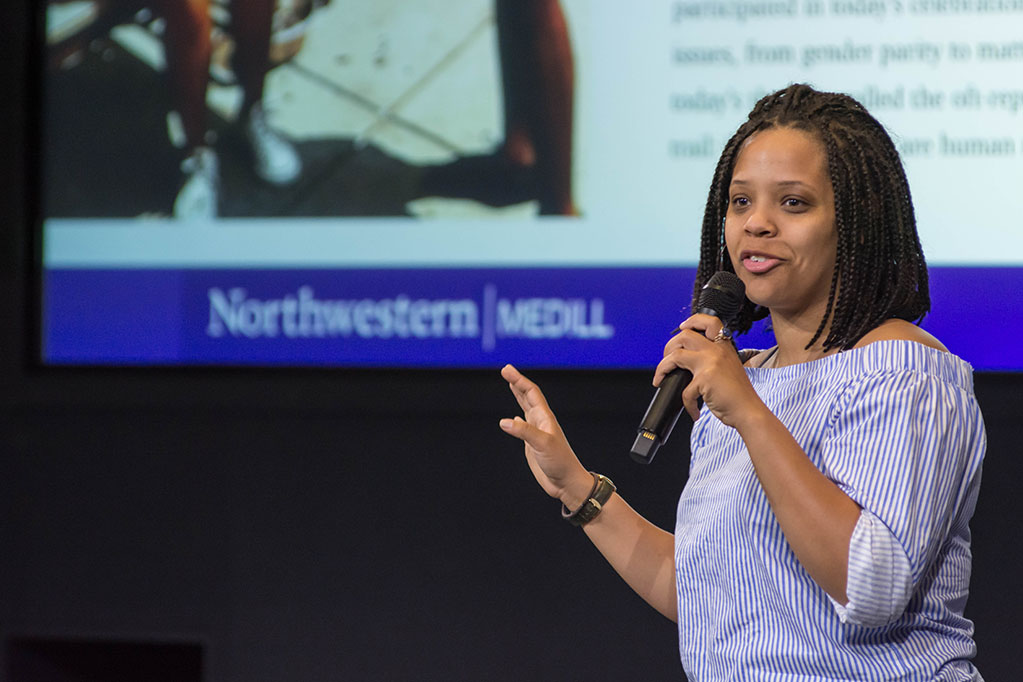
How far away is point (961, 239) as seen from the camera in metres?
2.45

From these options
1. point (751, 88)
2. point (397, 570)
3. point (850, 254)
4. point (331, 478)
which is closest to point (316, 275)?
point (331, 478)

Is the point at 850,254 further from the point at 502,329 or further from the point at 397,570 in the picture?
the point at 397,570

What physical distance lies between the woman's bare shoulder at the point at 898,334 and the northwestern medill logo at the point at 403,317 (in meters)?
1.33

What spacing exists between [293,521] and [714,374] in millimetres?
1826

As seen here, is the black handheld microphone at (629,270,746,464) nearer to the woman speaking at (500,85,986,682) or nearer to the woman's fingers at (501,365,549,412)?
the woman speaking at (500,85,986,682)

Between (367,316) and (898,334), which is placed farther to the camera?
(367,316)

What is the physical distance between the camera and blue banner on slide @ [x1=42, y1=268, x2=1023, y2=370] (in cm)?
258

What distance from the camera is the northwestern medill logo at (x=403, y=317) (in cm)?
261

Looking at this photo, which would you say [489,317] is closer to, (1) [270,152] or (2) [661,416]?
(1) [270,152]

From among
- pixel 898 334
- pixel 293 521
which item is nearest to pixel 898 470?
pixel 898 334

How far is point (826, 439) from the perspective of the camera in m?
1.21

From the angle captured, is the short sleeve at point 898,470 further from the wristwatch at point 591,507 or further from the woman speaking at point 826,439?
the wristwatch at point 591,507

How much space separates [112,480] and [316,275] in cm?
75

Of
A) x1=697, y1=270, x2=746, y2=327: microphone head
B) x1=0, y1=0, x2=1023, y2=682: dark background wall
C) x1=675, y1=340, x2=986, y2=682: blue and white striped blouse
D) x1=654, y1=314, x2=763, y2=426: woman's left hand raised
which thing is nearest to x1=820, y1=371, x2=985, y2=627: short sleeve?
x1=675, y1=340, x2=986, y2=682: blue and white striped blouse
